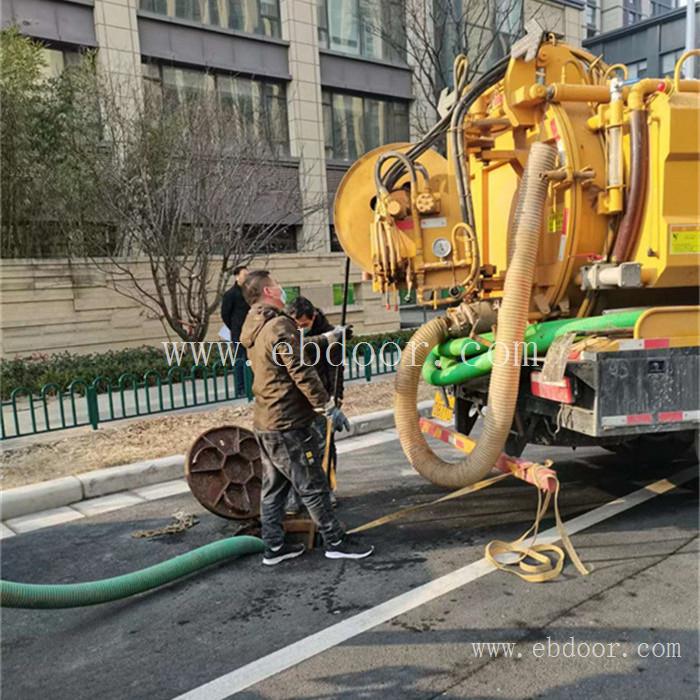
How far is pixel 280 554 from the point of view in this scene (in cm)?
401

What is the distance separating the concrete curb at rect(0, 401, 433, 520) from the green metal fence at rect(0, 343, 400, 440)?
4.32 ft

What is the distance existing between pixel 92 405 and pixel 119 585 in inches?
148

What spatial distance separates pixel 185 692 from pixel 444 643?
1203 millimetres

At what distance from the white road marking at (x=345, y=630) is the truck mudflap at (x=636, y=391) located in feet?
3.04

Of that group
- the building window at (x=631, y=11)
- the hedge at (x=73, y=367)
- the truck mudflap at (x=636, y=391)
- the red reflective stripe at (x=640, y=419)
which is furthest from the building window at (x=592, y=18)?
the red reflective stripe at (x=640, y=419)

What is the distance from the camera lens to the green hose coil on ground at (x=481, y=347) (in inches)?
153

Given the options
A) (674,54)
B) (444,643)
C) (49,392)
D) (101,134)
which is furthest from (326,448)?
(674,54)

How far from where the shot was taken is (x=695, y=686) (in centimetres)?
261

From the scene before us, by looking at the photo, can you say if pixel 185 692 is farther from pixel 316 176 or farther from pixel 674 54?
pixel 674 54

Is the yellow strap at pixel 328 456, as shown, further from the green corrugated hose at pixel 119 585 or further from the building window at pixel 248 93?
the building window at pixel 248 93

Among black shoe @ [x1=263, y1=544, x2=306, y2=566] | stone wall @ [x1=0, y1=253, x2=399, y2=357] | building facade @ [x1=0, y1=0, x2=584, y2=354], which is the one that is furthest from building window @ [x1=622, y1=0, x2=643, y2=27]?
black shoe @ [x1=263, y1=544, x2=306, y2=566]

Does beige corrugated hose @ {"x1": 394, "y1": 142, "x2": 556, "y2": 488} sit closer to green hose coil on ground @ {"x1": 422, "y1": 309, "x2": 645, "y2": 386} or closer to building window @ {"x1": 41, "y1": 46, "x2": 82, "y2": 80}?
green hose coil on ground @ {"x1": 422, "y1": 309, "x2": 645, "y2": 386}

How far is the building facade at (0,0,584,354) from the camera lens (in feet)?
45.9

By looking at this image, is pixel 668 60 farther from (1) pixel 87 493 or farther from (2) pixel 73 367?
(1) pixel 87 493
